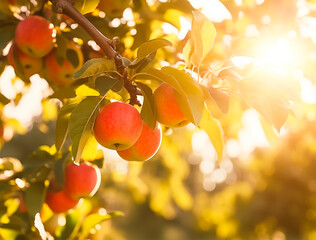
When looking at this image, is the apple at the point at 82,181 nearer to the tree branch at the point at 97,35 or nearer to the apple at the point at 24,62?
the apple at the point at 24,62

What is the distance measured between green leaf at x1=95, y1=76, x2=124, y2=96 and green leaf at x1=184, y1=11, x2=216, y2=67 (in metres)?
0.21

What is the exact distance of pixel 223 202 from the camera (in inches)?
508

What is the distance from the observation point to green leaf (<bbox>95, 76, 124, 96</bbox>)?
3.03 feet

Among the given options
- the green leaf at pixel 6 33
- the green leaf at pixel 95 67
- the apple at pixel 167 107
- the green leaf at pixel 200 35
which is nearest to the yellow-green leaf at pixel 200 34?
the green leaf at pixel 200 35

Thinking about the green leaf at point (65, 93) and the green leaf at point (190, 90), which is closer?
the green leaf at point (190, 90)

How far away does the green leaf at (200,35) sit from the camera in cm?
94

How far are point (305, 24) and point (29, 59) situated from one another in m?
1.28

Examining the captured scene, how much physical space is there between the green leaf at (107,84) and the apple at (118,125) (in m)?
0.06

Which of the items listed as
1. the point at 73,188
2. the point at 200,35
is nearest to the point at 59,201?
the point at 73,188

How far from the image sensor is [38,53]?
1.41m

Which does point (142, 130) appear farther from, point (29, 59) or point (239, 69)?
point (29, 59)

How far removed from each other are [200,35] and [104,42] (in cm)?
24

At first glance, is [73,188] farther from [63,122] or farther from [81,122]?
[81,122]

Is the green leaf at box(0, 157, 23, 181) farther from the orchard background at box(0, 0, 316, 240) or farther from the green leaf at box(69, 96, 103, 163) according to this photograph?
the green leaf at box(69, 96, 103, 163)
